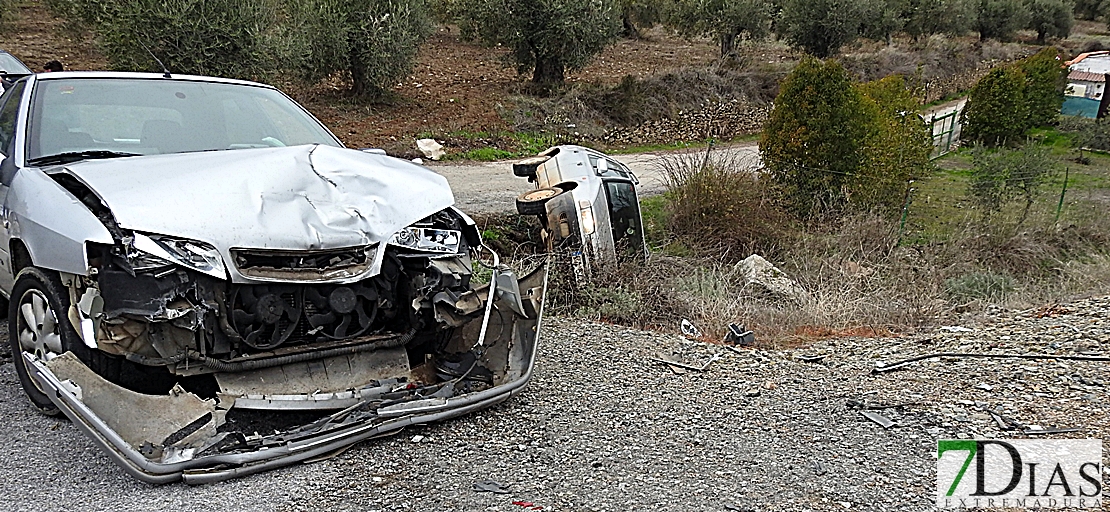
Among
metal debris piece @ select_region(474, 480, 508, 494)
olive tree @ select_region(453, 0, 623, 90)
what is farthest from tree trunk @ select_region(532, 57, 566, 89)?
metal debris piece @ select_region(474, 480, 508, 494)

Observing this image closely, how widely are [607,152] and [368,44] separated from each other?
571 cm

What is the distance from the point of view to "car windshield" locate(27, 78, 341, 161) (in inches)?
175

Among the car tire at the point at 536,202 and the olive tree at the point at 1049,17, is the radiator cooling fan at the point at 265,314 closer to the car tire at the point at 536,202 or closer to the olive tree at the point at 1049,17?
the car tire at the point at 536,202

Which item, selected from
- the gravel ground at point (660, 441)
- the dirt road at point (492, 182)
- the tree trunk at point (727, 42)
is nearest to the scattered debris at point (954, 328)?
the gravel ground at point (660, 441)

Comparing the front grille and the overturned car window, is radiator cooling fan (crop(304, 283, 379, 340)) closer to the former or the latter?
the front grille

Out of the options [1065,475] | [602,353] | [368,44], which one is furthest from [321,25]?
[1065,475]

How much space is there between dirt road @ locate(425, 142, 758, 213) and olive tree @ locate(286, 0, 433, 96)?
344 cm

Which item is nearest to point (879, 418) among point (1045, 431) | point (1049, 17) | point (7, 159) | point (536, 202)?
point (1045, 431)

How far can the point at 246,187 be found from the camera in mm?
3688

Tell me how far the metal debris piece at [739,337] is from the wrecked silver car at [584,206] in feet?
5.56

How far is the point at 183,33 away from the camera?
13.7 meters

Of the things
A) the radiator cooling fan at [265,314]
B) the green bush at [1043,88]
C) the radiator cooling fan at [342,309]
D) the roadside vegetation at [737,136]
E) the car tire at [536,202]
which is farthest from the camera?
the green bush at [1043,88]

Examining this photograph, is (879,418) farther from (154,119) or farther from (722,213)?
(722,213)

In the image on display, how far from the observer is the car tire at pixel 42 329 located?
12.1ft
